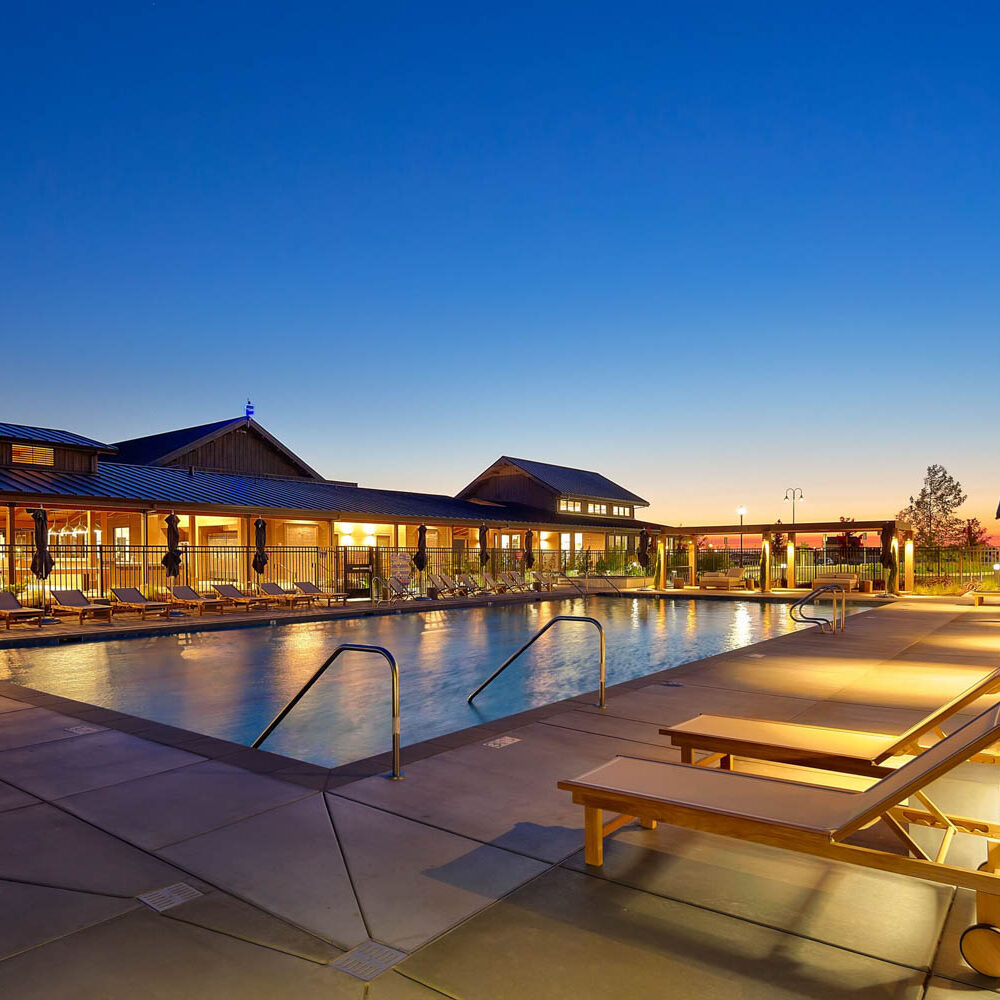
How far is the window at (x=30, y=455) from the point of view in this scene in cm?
2088

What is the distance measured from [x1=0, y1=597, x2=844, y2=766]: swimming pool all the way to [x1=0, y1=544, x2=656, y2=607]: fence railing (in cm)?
541

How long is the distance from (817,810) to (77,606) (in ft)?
57.1

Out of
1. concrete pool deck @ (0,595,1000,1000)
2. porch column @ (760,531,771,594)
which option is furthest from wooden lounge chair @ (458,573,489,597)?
concrete pool deck @ (0,595,1000,1000)

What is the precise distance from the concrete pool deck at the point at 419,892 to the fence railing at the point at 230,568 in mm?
15062

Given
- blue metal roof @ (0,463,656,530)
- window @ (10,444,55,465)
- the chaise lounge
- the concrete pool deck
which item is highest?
window @ (10,444,55,465)

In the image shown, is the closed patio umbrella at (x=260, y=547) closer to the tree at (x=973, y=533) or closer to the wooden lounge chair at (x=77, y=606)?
the wooden lounge chair at (x=77, y=606)

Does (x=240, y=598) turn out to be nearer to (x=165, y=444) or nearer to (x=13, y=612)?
(x=13, y=612)

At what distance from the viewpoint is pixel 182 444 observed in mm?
30234

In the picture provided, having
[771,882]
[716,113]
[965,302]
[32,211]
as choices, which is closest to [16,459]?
[32,211]

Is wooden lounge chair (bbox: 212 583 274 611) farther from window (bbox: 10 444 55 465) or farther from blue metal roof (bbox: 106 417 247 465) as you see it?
blue metal roof (bbox: 106 417 247 465)

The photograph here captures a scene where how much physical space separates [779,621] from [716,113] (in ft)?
43.0

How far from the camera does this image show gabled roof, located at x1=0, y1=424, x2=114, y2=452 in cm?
2070

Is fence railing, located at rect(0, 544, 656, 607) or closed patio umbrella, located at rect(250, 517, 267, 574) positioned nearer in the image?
fence railing, located at rect(0, 544, 656, 607)

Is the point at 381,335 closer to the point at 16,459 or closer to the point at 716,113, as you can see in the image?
the point at 16,459
